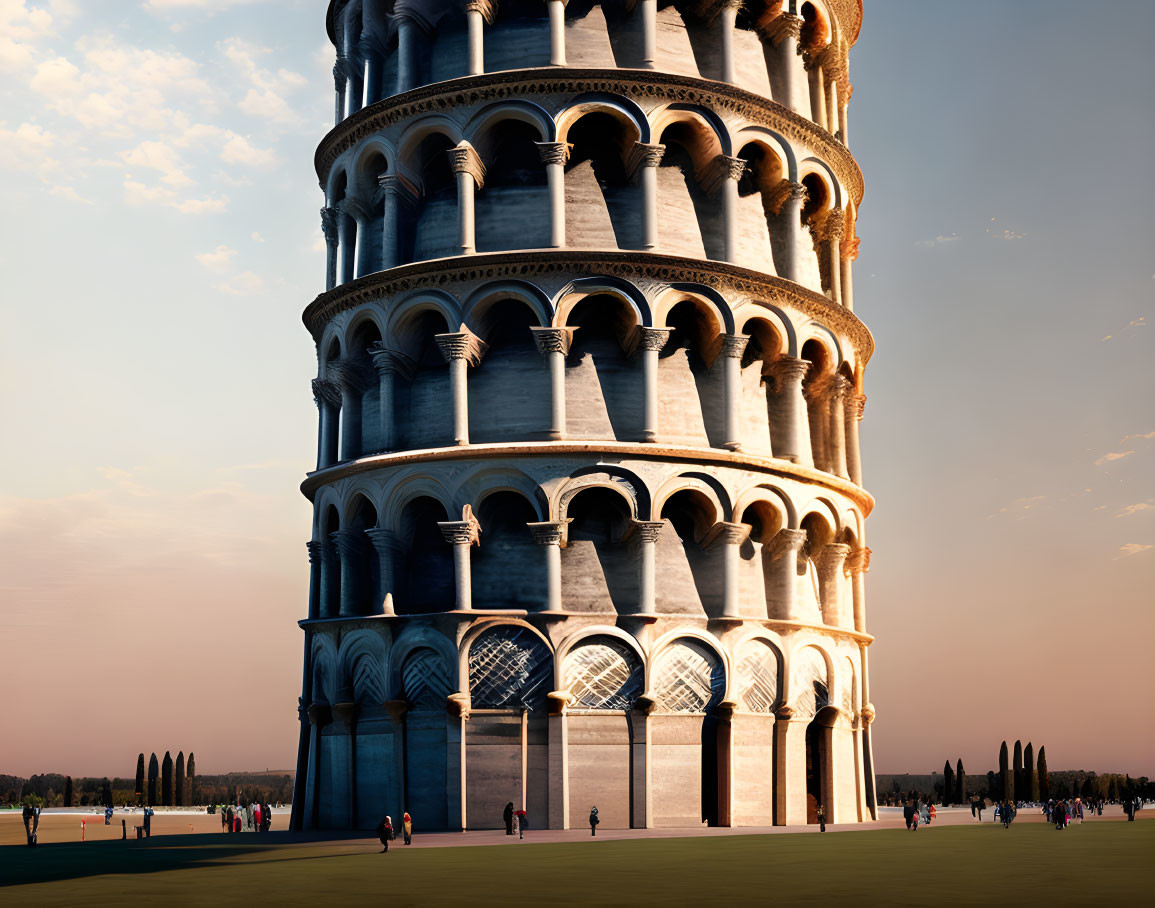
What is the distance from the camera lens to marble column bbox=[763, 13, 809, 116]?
36594 millimetres

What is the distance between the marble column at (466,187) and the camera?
3253 centimetres

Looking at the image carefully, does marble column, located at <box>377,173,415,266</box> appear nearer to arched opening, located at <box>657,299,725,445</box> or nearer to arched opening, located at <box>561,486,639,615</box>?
arched opening, located at <box>657,299,725,445</box>

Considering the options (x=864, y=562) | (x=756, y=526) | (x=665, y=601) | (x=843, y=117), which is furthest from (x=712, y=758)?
(x=843, y=117)

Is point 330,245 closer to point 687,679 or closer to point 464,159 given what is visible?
point 464,159

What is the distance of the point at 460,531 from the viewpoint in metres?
30.3

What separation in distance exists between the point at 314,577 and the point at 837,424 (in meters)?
14.5

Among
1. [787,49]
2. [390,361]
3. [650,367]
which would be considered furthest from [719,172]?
[390,361]

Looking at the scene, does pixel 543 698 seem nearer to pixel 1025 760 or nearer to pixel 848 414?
pixel 848 414

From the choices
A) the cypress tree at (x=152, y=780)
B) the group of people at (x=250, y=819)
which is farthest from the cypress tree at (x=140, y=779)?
the group of people at (x=250, y=819)

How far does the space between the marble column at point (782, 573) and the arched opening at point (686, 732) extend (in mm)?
2731

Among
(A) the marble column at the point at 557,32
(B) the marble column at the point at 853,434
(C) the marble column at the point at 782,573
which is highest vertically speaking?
(A) the marble column at the point at 557,32

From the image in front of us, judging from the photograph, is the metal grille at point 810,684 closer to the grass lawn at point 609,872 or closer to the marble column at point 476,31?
the grass lawn at point 609,872

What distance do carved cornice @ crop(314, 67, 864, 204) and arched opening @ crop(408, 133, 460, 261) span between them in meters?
1.06

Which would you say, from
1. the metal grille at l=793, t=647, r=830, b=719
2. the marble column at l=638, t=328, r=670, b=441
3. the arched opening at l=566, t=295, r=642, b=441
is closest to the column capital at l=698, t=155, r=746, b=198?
the arched opening at l=566, t=295, r=642, b=441
